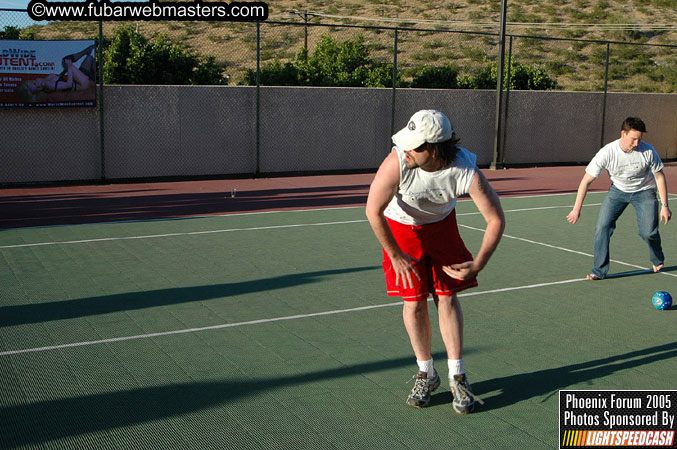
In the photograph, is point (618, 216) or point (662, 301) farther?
point (618, 216)

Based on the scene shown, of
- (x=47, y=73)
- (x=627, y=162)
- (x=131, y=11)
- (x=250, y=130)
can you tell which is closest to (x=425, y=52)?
(x=250, y=130)

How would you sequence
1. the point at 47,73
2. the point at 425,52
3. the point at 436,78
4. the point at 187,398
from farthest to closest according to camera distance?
the point at 425,52
the point at 436,78
the point at 47,73
the point at 187,398

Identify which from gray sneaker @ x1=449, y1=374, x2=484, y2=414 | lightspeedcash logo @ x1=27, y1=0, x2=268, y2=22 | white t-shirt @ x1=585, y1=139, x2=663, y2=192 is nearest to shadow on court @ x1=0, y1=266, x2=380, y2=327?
white t-shirt @ x1=585, y1=139, x2=663, y2=192

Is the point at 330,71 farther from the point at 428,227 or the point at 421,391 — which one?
the point at 421,391

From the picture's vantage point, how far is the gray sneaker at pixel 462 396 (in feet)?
16.2

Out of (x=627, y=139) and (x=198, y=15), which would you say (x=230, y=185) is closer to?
(x=198, y=15)

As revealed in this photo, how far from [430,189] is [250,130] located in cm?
1569

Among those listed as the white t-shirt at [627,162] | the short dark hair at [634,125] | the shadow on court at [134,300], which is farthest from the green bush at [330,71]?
the short dark hair at [634,125]

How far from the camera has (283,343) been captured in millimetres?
6398

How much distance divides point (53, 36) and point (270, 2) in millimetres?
24999

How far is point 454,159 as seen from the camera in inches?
179

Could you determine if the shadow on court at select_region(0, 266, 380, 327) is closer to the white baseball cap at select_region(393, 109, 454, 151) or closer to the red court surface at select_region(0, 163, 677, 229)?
the white baseball cap at select_region(393, 109, 454, 151)

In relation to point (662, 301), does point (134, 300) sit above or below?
below

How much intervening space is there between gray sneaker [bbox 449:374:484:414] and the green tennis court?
7cm
